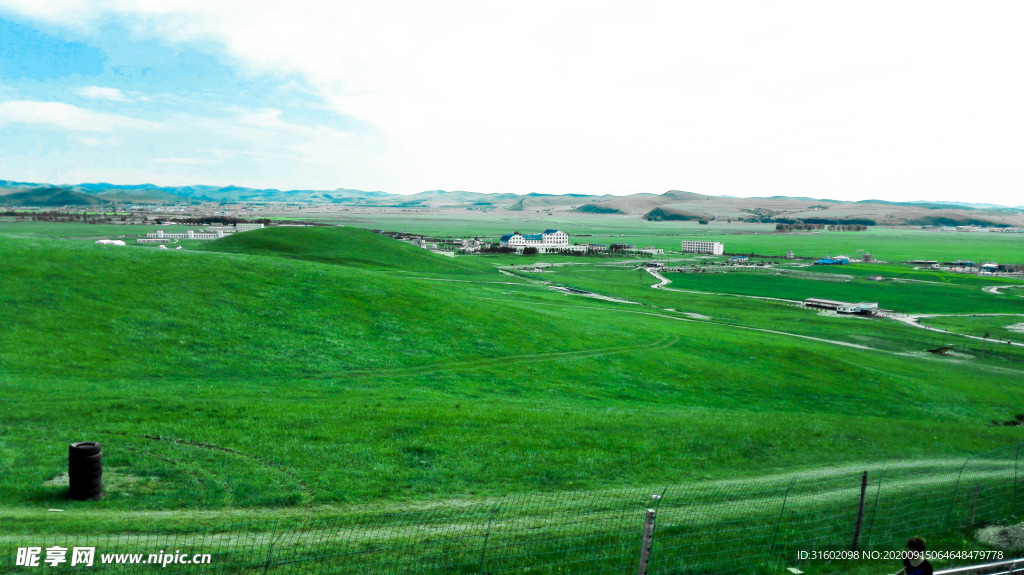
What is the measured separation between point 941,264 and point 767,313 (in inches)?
5887

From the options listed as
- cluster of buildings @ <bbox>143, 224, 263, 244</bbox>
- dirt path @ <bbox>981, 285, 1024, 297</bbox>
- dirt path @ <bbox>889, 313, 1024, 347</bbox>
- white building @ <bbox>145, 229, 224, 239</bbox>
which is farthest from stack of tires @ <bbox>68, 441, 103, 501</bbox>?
dirt path @ <bbox>981, 285, 1024, 297</bbox>

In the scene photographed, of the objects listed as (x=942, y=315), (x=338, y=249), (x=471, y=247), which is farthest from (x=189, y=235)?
(x=942, y=315)

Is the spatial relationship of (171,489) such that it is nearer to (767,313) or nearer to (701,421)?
(701,421)

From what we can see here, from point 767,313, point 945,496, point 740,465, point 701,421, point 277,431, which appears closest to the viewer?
point 945,496

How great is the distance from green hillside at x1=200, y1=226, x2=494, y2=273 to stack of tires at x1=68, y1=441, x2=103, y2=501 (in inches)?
3248

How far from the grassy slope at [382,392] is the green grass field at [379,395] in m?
0.14

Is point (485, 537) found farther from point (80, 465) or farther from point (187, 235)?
point (187, 235)

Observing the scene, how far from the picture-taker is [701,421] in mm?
27547

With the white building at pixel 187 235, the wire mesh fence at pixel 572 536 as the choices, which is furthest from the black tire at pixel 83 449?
the white building at pixel 187 235

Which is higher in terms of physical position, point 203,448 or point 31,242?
point 31,242

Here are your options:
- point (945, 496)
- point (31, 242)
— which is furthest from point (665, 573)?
point (31, 242)

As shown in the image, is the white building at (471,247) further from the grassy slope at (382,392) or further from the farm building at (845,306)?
the grassy slope at (382,392)

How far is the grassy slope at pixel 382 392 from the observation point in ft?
59.3

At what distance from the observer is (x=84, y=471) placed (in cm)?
1427
